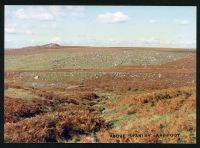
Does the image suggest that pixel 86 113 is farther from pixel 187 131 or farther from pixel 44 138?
pixel 187 131

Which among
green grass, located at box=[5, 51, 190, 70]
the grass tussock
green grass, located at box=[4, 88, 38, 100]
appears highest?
green grass, located at box=[5, 51, 190, 70]

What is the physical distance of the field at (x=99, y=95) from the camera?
44.0ft

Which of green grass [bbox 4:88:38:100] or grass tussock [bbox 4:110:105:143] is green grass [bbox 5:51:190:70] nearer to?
green grass [bbox 4:88:38:100]

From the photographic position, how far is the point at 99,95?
45.6 feet

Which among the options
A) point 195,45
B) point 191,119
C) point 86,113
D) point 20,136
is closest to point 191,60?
point 195,45

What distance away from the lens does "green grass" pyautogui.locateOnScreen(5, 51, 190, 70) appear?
14.1m

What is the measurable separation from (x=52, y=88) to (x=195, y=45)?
4.29 m

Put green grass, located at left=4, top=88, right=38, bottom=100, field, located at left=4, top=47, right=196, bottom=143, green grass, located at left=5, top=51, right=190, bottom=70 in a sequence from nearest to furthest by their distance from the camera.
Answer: field, located at left=4, top=47, right=196, bottom=143
green grass, located at left=4, top=88, right=38, bottom=100
green grass, located at left=5, top=51, right=190, bottom=70

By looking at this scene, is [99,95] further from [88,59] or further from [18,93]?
[18,93]

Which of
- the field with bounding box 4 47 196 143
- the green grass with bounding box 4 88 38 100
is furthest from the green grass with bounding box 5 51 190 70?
the green grass with bounding box 4 88 38 100

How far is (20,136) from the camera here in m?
13.5

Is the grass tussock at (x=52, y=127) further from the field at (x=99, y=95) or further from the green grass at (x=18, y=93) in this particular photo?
the green grass at (x=18, y=93)

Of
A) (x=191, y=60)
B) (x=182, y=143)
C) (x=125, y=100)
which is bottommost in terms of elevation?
(x=182, y=143)
